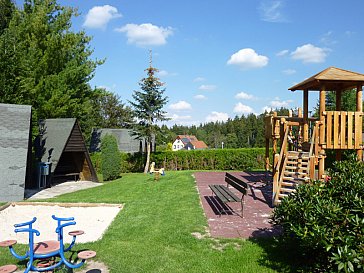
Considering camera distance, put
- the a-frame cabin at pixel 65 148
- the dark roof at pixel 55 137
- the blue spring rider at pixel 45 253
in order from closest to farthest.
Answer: the blue spring rider at pixel 45 253
the dark roof at pixel 55 137
the a-frame cabin at pixel 65 148

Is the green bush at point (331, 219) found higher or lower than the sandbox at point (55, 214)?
higher

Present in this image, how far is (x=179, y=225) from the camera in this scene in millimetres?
7777

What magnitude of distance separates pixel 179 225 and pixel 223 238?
145 cm

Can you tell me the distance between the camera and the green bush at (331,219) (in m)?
3.60

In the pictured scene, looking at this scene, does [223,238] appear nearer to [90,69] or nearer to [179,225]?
[179,225]

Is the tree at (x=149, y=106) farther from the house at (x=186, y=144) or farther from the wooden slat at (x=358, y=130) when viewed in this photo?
the house at (x=186, y=144)

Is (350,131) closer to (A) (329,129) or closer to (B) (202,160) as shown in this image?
(A) (329,129)

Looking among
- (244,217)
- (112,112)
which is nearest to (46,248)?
(244,217)

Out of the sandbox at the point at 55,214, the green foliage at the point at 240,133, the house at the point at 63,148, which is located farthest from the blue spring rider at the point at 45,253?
the green foliage at the point at 240,133

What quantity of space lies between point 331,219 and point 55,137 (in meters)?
16.6

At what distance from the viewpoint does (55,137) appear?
1770cm

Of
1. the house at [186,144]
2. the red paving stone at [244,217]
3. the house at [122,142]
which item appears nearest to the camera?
the red paving stone at [244,217]

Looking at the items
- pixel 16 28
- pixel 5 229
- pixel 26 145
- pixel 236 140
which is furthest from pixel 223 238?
pixel 236 140

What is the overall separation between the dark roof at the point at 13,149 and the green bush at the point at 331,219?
1089 centimetres
